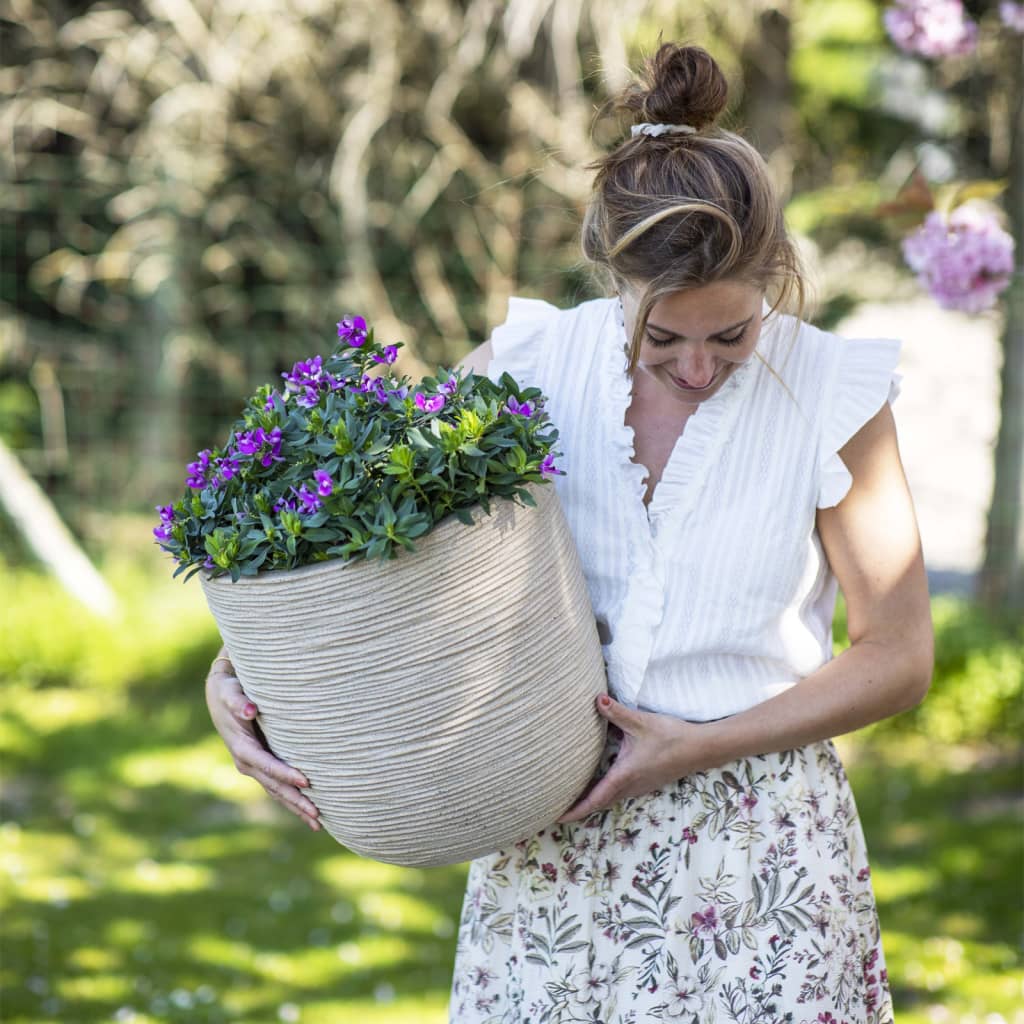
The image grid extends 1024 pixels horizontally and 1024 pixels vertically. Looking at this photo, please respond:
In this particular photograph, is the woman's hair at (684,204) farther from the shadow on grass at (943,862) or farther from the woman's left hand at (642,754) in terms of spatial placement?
the shadow on grass at (943,862)

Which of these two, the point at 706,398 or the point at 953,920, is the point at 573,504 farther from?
the point at 953,920

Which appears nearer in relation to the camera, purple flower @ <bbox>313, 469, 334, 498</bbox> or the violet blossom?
purple flower @ <bbox>313, 469, 334, 498</bbox>

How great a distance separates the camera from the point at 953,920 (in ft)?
10.5

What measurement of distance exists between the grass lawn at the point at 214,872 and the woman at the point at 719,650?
5.15 feet

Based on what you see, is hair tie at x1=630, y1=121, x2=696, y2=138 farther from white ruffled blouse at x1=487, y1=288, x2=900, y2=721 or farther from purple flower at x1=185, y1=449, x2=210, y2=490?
purple flower at x1=185, y1=449, x2=210, y2=490

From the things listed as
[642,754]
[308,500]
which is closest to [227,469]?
[308,500]

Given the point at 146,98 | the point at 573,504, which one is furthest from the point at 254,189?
the point at 573,504

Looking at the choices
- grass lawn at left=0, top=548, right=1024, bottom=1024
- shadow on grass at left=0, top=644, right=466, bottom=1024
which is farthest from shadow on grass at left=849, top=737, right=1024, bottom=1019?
shadow on grass at left=0, top=644, right=466, bottom=1024

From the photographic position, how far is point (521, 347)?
157 cm

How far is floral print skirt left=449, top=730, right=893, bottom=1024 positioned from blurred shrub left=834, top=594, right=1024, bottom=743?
283cm

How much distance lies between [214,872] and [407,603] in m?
2.64

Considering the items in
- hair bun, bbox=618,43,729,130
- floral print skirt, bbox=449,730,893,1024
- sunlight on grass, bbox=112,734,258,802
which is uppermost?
hair bun, bbox=618,43,729,130

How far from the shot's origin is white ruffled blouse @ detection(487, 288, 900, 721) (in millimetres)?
1412

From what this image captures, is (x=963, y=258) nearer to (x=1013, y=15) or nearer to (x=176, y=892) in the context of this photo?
(x=1013, y=15)
